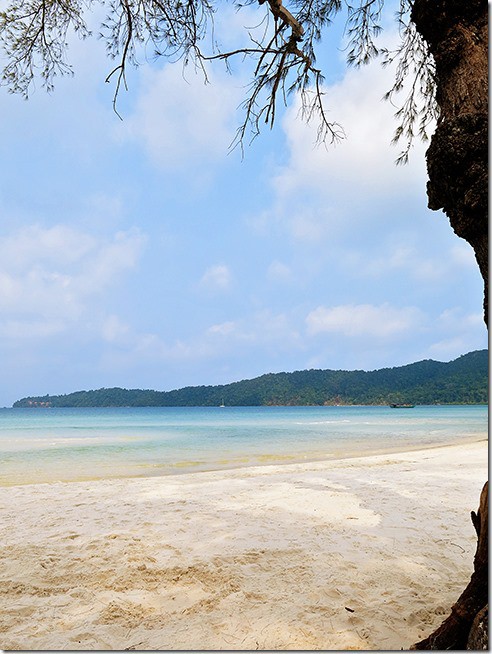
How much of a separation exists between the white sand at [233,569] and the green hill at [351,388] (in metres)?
32.8

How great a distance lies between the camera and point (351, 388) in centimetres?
5191

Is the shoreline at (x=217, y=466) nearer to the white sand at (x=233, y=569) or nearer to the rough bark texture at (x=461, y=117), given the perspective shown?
the white sand at (x=233, y=569)

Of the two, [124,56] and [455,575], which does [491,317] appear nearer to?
[455,575]

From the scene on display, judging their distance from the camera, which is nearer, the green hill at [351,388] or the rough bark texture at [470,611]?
the rough bark texture at [470,611]

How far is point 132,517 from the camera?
4.07 m

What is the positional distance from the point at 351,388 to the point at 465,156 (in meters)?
52.5

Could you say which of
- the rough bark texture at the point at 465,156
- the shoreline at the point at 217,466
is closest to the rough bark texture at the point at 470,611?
the rough bark texture at the point at 465,156

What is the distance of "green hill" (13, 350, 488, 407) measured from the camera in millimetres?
38281

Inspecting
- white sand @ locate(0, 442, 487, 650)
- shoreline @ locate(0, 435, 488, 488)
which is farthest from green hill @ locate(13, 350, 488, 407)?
white sand @ locate(0, 442, 487, 650)

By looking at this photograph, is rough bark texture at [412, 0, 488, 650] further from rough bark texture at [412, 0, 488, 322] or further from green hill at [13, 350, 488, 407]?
green hill at [13, 350, 488, 407]

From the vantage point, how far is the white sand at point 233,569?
6.50ft

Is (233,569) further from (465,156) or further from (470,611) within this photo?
(465,156)

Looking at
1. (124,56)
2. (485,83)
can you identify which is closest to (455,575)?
(485,83)

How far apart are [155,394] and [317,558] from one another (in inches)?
2729
